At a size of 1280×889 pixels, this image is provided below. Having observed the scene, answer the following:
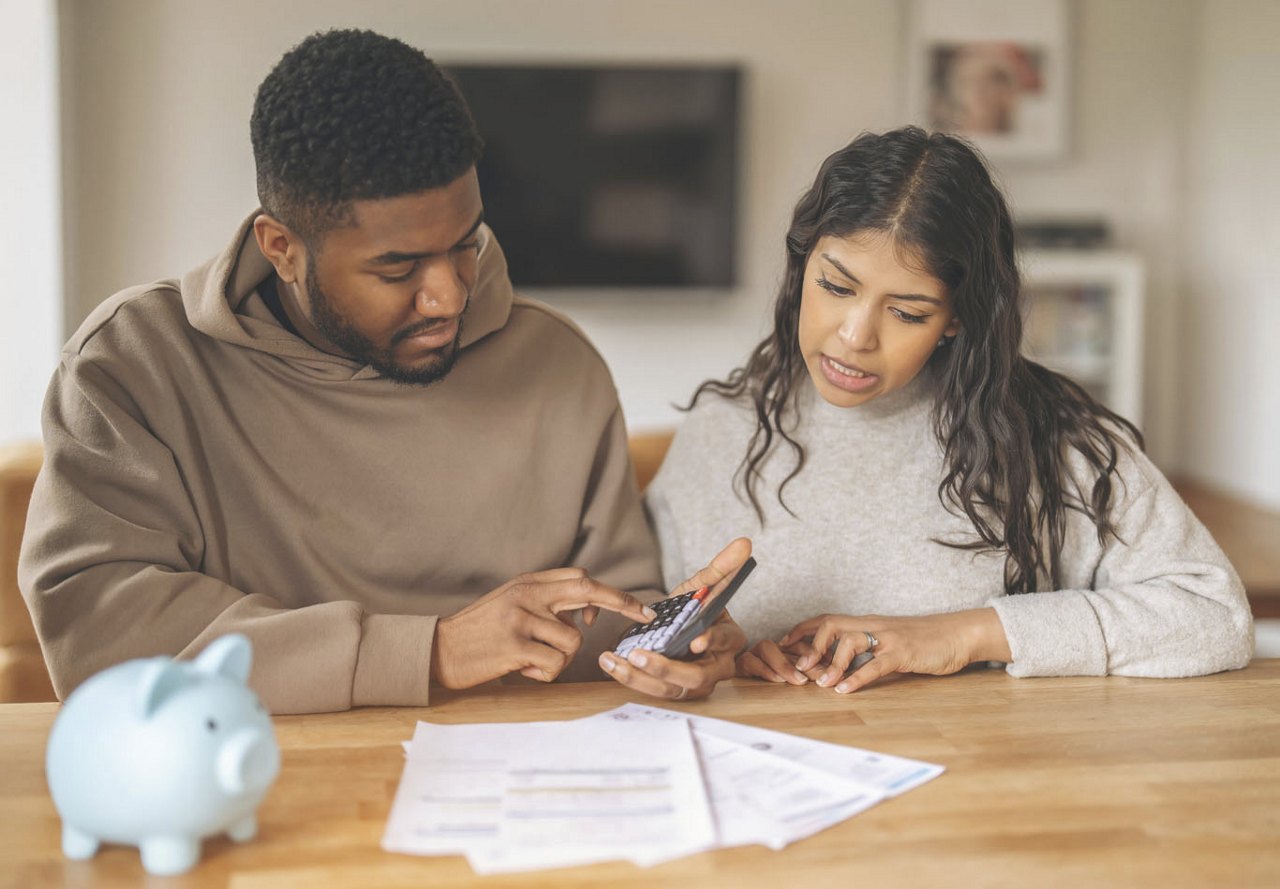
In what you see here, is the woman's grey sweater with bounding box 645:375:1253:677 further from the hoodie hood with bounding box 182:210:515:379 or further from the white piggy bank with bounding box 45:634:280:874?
the white piggy bank with bounding box 45:634:280:874

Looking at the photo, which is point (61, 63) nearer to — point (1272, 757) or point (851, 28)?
point (851, 28)

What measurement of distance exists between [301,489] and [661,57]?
375 cm

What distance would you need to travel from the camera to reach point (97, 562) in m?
1.31

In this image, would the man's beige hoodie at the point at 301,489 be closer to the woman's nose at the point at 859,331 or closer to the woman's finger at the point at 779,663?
the woman's finger at the point at 779,663

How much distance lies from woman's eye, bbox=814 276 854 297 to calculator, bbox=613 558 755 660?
1.40 feet

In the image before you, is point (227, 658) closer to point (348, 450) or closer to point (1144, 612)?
point (348, 450)


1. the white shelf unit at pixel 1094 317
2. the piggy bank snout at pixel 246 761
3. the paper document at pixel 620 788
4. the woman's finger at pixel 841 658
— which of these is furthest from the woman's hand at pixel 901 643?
the white shelf unit at pixel 1094 317

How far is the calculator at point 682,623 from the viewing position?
1.26 m

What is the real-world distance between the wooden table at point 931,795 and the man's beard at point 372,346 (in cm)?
42

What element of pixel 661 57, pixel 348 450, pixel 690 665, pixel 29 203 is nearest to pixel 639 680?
pixel 690 665

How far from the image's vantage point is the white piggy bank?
33.7 inches

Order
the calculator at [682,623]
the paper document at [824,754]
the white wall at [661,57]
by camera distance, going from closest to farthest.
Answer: the paper document at [824,754], the calculator at [682,623], the white wall at [661,57]

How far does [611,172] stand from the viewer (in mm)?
4902

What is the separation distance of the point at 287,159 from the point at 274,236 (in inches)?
4.7
